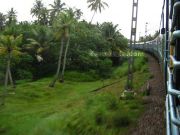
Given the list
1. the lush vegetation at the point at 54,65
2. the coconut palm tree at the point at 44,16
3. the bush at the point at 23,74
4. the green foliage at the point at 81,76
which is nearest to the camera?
the lush vegetation at the point at 54,65

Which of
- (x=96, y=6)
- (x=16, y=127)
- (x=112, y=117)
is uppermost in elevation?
(x=96, y=6)

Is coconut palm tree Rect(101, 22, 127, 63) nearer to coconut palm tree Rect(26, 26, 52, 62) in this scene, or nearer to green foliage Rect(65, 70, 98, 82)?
green foliage Rect(65, 70, 98, 82)

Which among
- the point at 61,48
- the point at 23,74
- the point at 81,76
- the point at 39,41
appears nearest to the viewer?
the point at 61,48

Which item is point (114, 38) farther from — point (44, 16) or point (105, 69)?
point (44, 16)

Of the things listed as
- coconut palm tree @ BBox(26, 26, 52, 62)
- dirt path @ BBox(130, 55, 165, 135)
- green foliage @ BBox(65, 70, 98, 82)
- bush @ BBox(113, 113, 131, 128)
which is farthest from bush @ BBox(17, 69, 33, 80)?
bush @ BBox(113, 113, 131, 128)

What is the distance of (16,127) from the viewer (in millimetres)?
25516

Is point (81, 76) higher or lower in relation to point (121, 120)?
higher

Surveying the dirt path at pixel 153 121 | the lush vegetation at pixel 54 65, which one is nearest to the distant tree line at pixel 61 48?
the lush vegetation at pixel 54 65

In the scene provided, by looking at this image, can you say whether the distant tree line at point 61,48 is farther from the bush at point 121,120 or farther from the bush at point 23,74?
the bush at point 121,120

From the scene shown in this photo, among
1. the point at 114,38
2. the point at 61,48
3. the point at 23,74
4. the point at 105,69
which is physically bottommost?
the point at 23,74

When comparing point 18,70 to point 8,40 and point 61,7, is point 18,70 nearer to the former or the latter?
point 8,40

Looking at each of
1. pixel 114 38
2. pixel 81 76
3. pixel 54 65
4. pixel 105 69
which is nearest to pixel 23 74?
pixel 54 65

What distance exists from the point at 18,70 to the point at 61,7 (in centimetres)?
2455

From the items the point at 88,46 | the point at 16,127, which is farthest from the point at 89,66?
the point at 16,127
